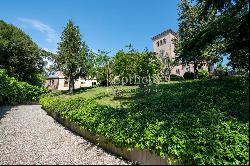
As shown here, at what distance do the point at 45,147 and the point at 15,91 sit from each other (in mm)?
23027

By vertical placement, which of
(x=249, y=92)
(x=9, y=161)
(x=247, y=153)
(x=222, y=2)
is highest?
(x=222, y=2)

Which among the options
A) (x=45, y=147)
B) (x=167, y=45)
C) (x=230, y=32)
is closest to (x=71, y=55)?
(x=167, y=45)

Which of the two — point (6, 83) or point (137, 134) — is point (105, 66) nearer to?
point (6, 83)

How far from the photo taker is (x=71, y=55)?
4831cm

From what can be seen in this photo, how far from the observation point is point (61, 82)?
8644 cm

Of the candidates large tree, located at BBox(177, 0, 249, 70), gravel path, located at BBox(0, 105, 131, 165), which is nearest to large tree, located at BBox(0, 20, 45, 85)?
gravel path, located at BBox(0, 105, 131, 165)

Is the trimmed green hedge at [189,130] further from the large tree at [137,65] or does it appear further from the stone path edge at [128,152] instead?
the large tree at [137,65]

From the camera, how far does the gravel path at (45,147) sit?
10867 millimetres

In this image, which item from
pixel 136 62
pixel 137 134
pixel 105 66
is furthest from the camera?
pixel 105 66

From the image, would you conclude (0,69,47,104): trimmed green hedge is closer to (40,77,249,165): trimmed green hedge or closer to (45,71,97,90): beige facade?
(40,77,249,165): trimmed green hedge

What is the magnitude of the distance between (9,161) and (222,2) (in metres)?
15.0

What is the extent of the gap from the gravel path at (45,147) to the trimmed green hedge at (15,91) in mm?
14072

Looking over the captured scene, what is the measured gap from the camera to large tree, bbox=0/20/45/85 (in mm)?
51469

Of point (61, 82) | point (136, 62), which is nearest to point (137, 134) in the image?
point (136, 62)
